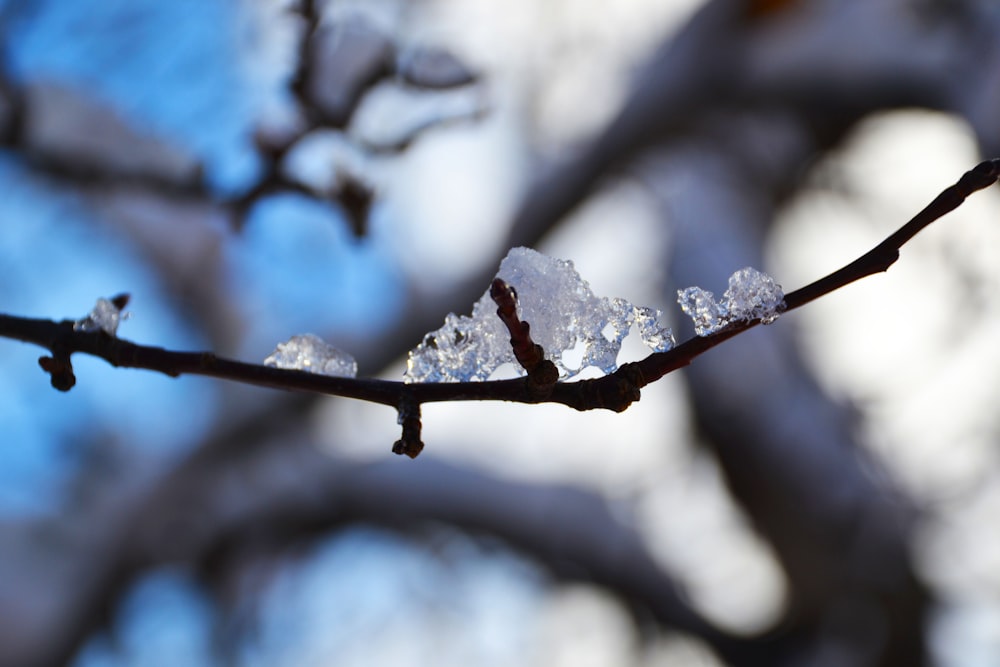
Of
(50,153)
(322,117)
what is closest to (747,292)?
(322,117)

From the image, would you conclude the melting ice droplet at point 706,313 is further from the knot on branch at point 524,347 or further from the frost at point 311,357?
the frost at point 311,357

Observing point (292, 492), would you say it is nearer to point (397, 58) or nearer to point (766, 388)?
point (397, 58)

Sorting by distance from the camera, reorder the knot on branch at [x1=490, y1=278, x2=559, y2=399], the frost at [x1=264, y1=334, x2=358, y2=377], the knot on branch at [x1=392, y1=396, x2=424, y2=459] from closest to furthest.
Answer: the knot on branch at [x1=490, y1=278, x2=559, y2=399]
the knot on branch at [x1=392, y1=396, x2=424, y2=459]
the frost at [x1=264, y1=334, x2=358, y2=377]

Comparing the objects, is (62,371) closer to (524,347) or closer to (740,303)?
(524,347)

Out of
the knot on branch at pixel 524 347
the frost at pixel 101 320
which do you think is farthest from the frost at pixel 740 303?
the frost at pixel 101 320

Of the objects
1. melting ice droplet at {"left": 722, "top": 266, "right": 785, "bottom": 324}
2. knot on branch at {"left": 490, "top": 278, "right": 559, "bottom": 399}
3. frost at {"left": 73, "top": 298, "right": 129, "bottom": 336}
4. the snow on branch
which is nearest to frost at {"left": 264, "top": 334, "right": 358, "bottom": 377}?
the snow on branch

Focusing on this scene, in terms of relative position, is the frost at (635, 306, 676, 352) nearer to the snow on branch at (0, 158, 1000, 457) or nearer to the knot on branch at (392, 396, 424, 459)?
the snow on branch at (0, 158, 1000, 457)
